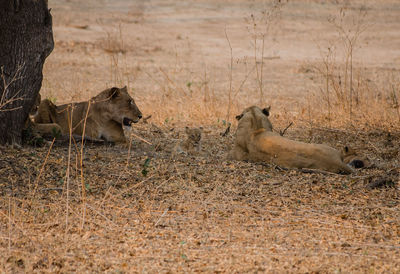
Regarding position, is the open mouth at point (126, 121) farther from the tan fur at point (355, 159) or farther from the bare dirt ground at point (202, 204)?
the tan fur at point (355, 159)

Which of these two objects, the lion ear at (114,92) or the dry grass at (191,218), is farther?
the lion ear at (114,92)

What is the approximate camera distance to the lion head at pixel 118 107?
747cm

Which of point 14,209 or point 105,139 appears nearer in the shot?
point 14,209

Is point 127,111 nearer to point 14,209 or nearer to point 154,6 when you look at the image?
point 14,209

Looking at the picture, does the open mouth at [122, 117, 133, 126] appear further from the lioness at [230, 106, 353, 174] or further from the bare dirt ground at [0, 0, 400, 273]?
the lioness at [230, 106, 353, 174]

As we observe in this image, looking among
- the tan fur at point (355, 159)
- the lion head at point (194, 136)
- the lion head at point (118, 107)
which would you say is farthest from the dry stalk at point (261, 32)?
the lion head at point (118, 107)

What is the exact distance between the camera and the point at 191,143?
7066mm

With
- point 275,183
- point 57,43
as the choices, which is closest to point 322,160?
point 275,183

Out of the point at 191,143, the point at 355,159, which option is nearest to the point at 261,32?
the point at 191,143

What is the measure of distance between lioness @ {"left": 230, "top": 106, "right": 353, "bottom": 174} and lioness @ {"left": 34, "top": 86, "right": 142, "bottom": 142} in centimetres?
163

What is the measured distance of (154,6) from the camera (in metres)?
27.2

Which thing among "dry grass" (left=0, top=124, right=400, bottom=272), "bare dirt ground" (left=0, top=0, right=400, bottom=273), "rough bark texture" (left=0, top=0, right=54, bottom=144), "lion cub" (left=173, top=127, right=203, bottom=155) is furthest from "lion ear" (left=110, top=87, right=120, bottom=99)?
"dry grass" (left=0, top=124, right=400, bottom=272)

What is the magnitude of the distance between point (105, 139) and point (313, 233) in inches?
150

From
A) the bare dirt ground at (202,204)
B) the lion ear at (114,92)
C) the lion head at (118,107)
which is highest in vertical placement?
the lion ear at (114,92)
